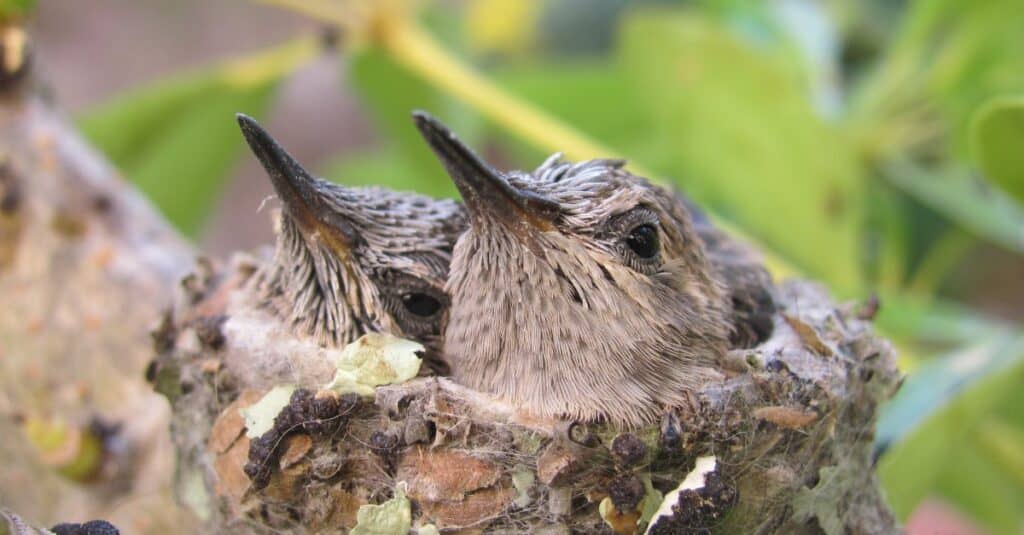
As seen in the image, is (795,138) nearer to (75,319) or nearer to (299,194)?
(299,194)

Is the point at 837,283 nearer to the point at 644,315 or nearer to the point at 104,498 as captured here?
the point at 644,315

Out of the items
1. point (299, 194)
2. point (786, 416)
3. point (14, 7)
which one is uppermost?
point (14, 7)

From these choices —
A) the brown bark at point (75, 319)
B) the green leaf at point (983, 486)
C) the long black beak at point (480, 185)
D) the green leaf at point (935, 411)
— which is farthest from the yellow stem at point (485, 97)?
the long black beak at point (480, 185)

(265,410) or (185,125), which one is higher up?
(185,125)

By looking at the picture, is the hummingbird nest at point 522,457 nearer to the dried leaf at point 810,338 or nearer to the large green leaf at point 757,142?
the dried leaf at point 810,338

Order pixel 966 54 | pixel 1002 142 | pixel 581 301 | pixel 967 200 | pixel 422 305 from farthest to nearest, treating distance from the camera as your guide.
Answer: pixel 967 200 < pixel 966 54 < pixel 1002 142 < pixel 422 305 < pixel 581 301

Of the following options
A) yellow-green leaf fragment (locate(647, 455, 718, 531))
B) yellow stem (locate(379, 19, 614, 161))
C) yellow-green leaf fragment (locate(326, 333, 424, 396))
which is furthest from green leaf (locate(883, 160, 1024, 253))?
yellow-green leaf fragment (locate(326, 333, 424, 396))

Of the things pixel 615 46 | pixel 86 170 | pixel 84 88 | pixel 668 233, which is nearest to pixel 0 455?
pixel 86 170

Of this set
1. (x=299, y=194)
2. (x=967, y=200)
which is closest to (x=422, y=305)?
(x=299, y=194)
